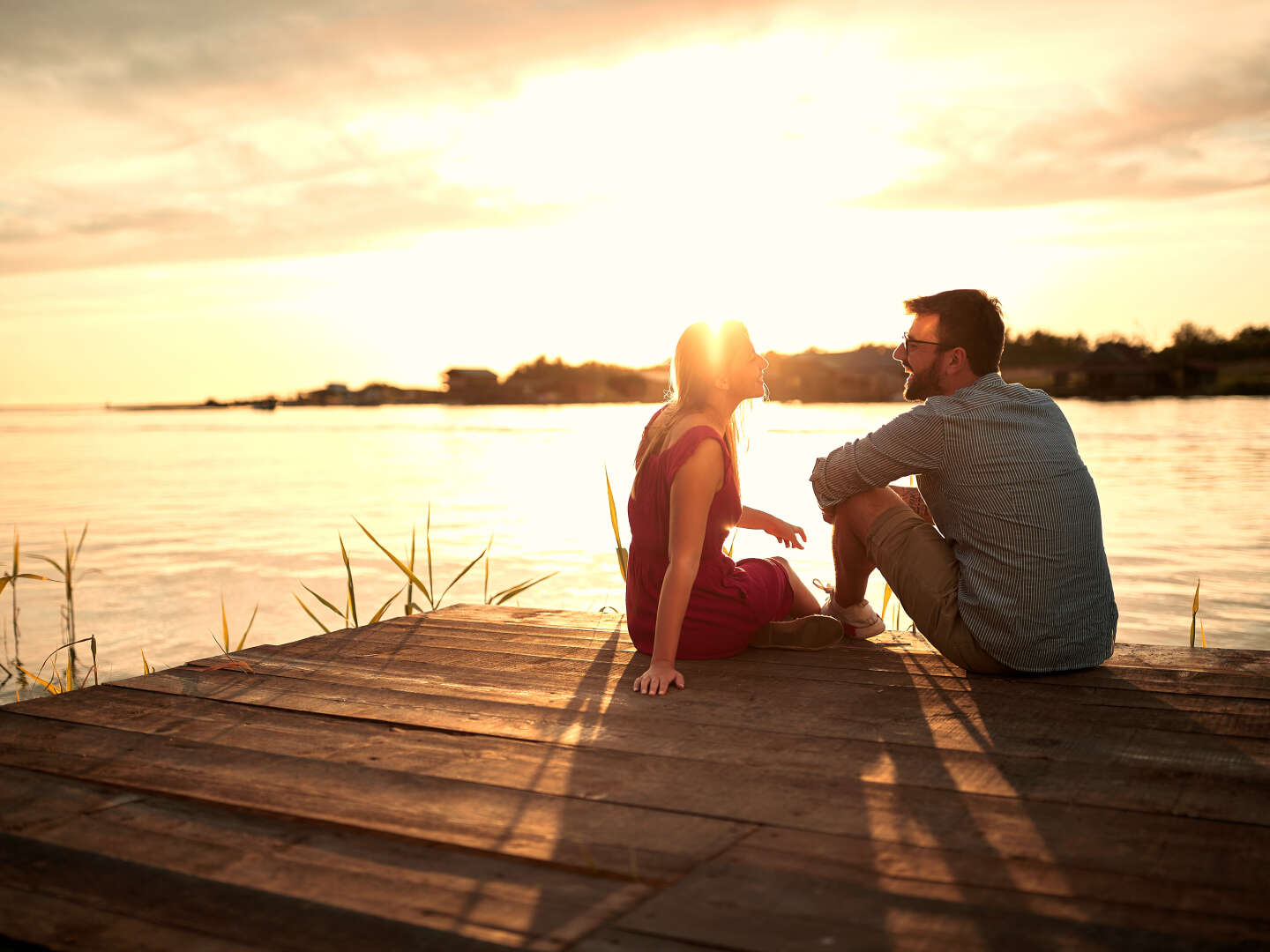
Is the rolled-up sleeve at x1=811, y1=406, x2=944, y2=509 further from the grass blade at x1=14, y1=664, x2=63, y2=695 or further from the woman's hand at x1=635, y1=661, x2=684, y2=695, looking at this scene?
the grass blade at x1=14, y1=664, x2=63, y2=695

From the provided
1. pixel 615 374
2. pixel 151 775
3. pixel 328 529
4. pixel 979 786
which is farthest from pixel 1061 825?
pixel 615 374

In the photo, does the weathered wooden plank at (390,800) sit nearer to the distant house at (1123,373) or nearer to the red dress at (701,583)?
the red dress at (701,583)

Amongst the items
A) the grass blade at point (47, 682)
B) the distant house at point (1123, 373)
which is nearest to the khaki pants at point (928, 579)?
the grass blade at point (47, 682)

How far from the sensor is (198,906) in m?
1.66

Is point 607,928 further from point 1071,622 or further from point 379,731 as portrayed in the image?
point 1071,622

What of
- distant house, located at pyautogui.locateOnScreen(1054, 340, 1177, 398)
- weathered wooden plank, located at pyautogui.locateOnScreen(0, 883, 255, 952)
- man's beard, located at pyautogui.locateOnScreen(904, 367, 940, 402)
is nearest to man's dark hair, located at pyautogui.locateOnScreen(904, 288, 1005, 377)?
Result: man's beard, located at pyautogui.locateOnScreen(904, 367, 940, 402)

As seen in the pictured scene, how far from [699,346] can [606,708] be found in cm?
117

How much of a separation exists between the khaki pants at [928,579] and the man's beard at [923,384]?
372mm

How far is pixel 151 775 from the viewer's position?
2.31m

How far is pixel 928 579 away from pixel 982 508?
0.29 meters

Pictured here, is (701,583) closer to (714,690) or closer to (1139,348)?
(714,690)

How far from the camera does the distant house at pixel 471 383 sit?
98.4m

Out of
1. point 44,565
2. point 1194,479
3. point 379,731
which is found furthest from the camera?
point 1194,479

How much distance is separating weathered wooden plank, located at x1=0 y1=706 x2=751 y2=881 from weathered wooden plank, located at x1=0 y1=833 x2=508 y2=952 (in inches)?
11.7
